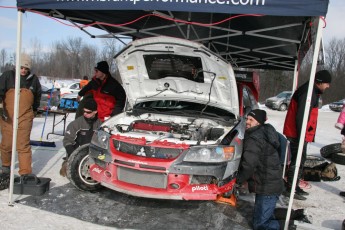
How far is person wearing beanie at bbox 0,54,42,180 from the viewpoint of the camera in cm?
454

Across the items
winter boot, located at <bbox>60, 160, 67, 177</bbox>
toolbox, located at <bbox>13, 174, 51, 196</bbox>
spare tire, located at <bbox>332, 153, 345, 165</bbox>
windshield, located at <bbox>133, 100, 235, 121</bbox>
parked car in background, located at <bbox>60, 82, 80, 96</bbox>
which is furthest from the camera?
parked car in background, located at <bbox>60, 82, 80, 96</bbox>

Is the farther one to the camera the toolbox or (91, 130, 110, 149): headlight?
the toolbox

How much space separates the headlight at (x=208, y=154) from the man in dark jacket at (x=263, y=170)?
0.72ft

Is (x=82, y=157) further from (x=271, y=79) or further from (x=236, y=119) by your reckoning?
(x=271, y=79)

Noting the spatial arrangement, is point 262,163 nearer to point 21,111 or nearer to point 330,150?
point 21,111

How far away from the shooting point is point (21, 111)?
454cm

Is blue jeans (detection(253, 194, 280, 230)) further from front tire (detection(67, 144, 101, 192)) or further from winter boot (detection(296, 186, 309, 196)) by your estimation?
front tire (detection(67, 144, 101, 192))

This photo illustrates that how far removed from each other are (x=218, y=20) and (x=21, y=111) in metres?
3.32

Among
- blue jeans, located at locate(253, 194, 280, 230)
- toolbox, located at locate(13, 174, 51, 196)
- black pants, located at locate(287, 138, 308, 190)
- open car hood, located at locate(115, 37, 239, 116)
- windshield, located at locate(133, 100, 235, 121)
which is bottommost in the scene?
toolbox, located at locate(13, 174, 51, 196)

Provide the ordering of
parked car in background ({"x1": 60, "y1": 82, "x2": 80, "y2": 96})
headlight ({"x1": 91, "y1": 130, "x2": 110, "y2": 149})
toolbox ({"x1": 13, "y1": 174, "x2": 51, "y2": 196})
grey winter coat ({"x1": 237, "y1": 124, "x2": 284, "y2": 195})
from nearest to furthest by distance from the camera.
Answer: grey winter coat ({"x1": 237, "y1": 124, "x2": 284, "y2": 195}) → headlight ({"x1": 91, "y1": 130, "x2": 110, "y2": 149}) → toolbox ({"x1": 13, "y1": 174, "x2": 51, "y2": 196}) → parked car in background ({"x1": 60, "y1": 82, "x2": 80, "y2": 96})

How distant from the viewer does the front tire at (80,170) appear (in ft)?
15.1

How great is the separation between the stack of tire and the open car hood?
3951 millimetres

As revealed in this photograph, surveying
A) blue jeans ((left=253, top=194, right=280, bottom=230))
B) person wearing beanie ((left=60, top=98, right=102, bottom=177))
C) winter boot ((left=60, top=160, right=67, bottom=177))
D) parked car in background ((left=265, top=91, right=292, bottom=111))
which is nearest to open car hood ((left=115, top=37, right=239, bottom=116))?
person wearing beanie ((left=60, top=98, right=102, bottom=177))

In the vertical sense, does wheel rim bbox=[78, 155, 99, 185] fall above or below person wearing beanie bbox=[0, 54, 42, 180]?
below
